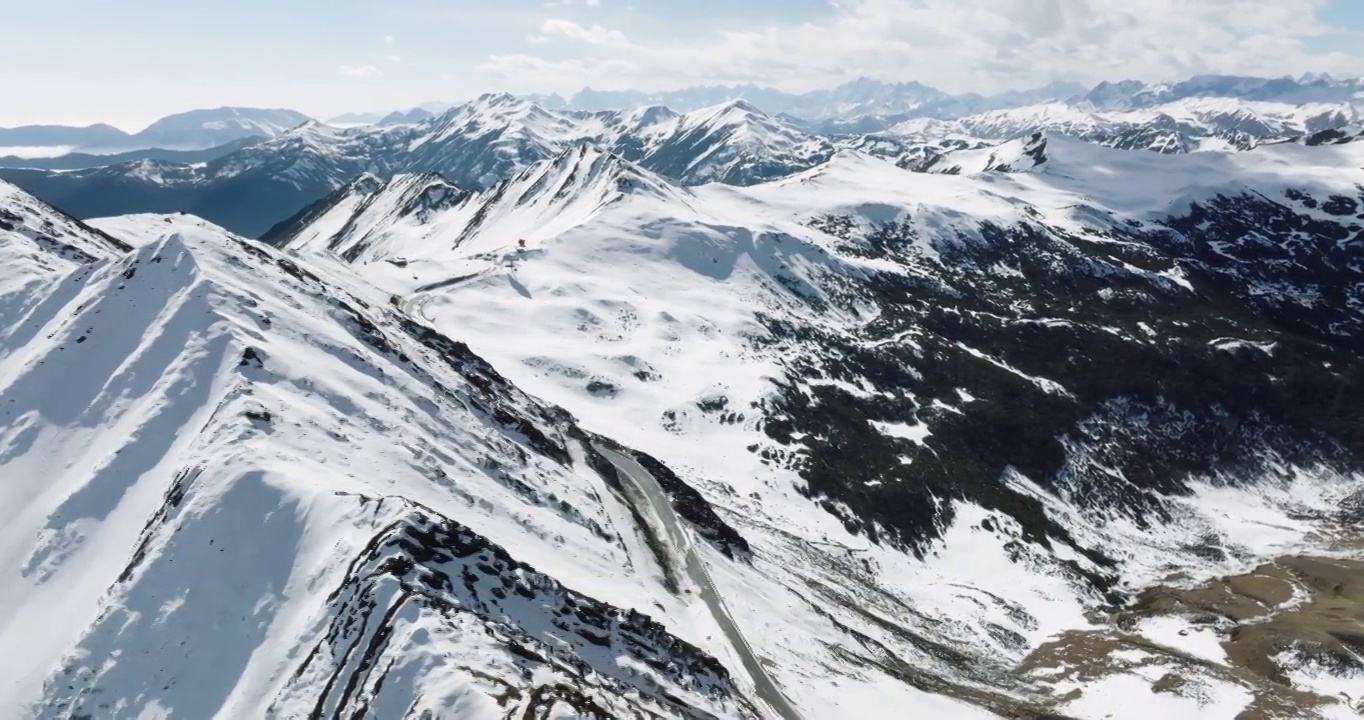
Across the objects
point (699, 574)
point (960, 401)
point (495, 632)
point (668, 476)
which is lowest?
point (960, 401)

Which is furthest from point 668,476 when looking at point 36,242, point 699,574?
point 36,242

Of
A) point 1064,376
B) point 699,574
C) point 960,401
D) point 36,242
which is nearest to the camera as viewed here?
point 699,574

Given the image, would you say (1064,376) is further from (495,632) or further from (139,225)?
(139,225)

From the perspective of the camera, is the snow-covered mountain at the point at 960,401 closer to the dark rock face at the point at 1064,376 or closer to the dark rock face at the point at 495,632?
the dark rock face at the point at 1064,376

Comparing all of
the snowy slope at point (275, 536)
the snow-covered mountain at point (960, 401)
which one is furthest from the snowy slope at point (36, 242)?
the snow-covered mountain at point (960, 401)

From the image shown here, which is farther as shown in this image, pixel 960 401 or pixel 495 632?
pixel 960 401

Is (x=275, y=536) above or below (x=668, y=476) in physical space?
above

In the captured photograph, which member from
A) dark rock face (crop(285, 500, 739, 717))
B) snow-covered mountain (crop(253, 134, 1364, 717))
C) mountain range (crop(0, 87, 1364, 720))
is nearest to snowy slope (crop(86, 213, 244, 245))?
mountain range (crop(0, 87, 1364, 720))
